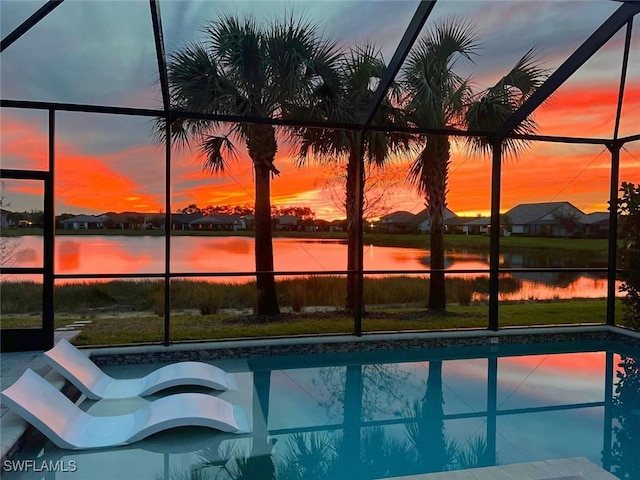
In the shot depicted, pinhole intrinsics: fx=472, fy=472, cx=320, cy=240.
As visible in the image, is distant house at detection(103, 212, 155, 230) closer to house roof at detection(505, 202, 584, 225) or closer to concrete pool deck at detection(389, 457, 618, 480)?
concrete pool deck at detection(389, 457, 618, 480)

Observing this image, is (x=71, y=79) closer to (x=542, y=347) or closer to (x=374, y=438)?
(x=374, y=438)

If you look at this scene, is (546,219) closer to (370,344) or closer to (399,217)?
(399,217)

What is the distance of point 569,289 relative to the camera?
9328 millimetres

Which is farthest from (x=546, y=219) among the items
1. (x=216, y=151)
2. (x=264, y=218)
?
(x=216, y=151)

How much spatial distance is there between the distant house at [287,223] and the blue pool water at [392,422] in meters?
2.58

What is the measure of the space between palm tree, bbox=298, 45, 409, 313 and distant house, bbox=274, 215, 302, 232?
3.44 ft

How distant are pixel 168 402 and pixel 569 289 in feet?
26.3

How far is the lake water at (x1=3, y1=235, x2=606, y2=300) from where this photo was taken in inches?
271

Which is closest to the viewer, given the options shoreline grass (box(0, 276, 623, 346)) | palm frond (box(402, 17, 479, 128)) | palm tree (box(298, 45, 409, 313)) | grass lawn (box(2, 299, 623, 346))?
shoreline grass (box(0, 276, 623, 346))

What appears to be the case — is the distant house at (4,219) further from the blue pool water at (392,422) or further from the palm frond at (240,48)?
the palm frond at (240,48)

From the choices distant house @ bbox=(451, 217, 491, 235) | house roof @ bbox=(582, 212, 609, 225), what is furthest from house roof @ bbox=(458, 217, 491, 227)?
house roof @ bbox=(582, 212, 609, 225)

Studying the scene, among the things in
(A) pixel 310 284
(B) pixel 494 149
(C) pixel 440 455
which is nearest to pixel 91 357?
(A) pixel 310 284

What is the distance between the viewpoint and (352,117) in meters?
8.09

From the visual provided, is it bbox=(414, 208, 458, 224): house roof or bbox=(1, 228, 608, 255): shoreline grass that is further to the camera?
bbox=(414, 208, 458, 224): house roof
